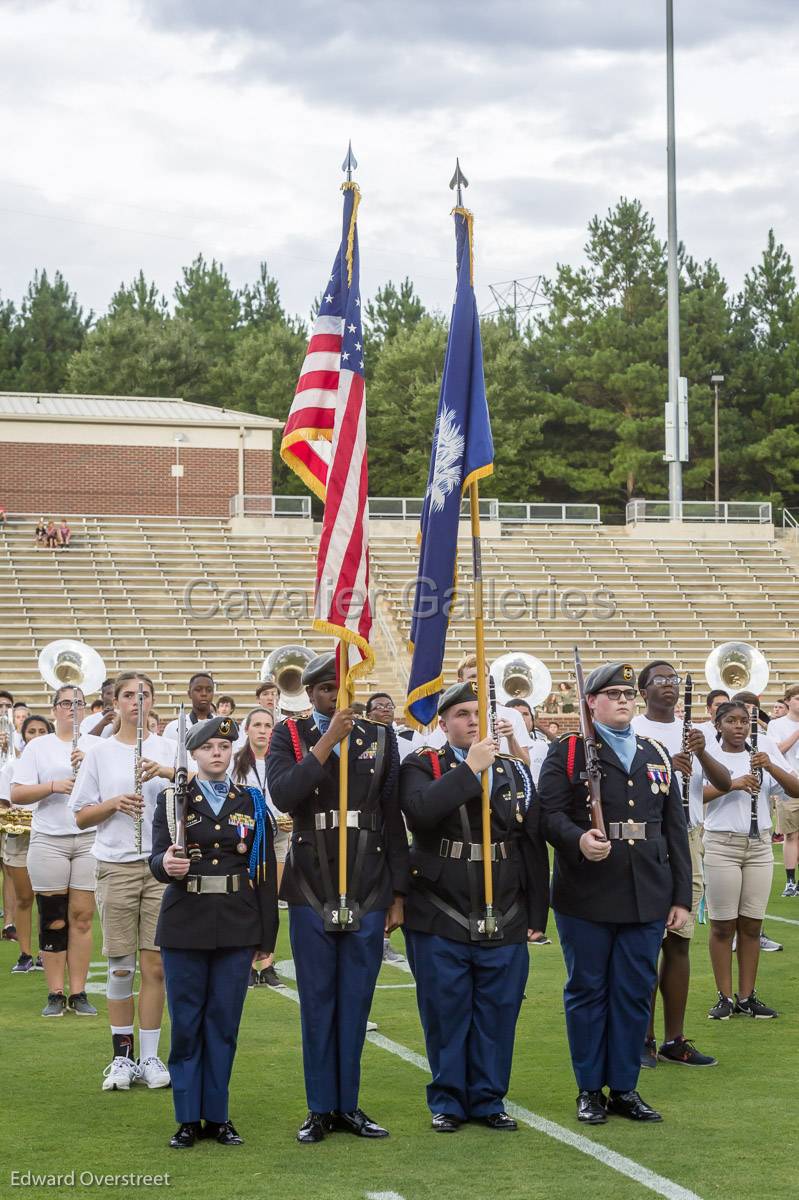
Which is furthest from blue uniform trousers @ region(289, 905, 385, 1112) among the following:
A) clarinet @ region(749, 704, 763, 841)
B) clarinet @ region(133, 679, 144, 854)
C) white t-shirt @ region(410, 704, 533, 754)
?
white t-shirt @ region(410, 704, 533, 754)

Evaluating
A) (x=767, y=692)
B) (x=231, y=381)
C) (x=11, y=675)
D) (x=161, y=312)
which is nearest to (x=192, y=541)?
(x=11, y=675)

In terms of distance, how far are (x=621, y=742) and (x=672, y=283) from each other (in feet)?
107

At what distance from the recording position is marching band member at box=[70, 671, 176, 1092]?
7520mm

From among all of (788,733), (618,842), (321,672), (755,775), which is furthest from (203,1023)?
(788,733)

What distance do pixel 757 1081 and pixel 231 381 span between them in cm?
5522

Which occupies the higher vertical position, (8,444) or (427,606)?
(8,444)

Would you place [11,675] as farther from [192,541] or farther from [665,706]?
[665,706]

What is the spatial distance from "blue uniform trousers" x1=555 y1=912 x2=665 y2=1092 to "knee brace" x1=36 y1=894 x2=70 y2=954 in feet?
11.7

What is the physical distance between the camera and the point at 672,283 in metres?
38.2

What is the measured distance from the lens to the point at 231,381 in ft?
200

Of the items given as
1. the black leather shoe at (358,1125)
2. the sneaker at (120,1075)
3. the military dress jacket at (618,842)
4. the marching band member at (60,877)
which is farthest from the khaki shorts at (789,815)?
the black leather shoe at (358,1125)

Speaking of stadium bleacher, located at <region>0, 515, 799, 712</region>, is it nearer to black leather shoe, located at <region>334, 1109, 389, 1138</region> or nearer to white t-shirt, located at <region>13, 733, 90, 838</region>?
white t-shirt, located at <region>13, 733, 90, 838</region>

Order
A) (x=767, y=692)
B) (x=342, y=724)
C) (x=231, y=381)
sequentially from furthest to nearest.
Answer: (x=231, y=381) → (x=767, y=692) → (x=342, y=724)

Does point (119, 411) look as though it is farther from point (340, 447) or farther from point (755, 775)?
point (340, 447)
